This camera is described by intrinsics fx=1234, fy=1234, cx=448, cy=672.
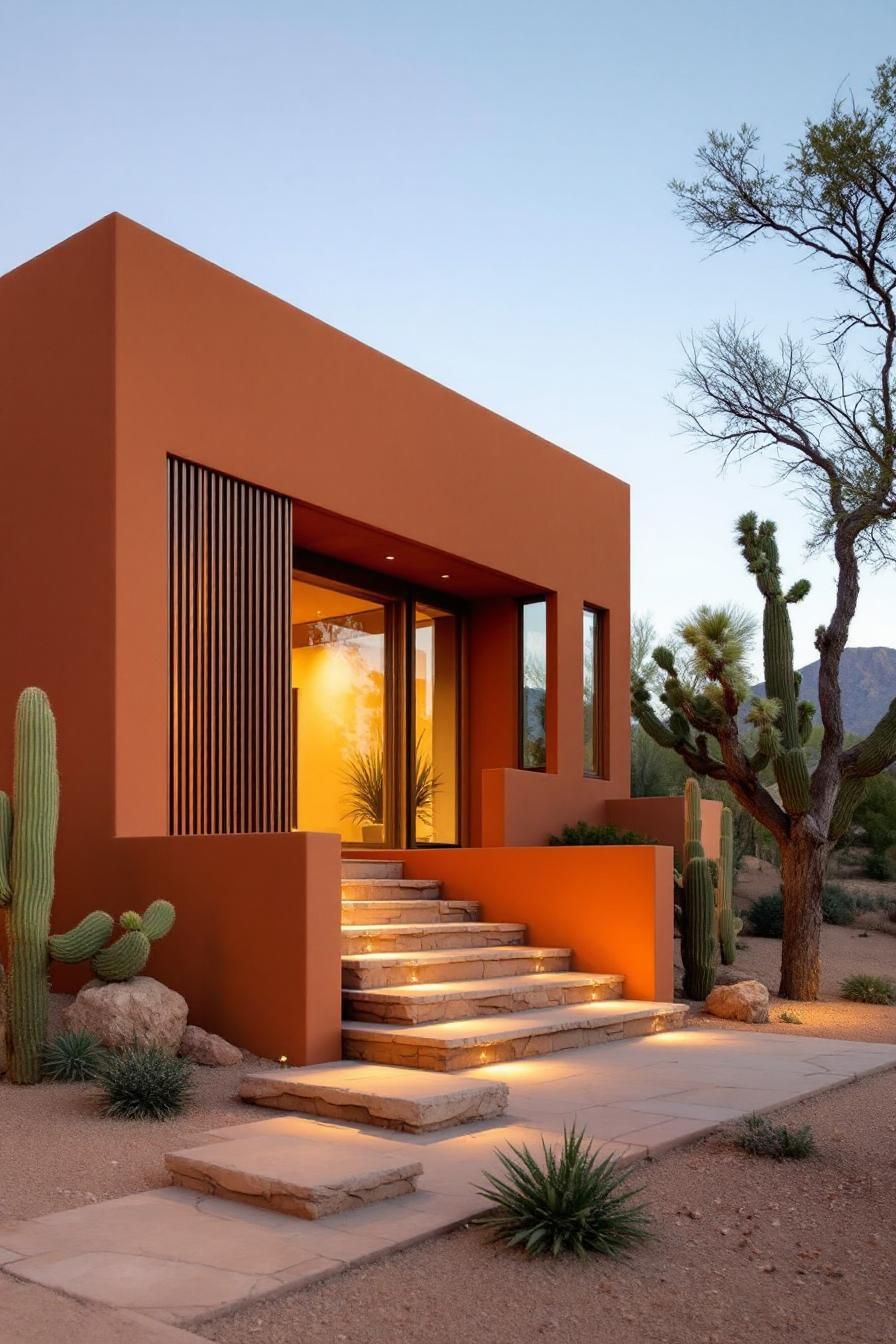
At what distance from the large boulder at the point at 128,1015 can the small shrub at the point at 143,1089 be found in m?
0.67

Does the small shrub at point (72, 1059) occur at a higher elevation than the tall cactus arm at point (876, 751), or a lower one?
lower

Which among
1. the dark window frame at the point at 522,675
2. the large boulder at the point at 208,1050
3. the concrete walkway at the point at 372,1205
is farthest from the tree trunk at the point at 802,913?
the large boulder at the point at 208,1050

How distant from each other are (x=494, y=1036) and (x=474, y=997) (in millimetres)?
693

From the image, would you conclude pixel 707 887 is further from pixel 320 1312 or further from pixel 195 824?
pixel 320 1312

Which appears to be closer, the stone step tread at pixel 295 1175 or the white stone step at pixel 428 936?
the stone step tread at pixel 295 1175

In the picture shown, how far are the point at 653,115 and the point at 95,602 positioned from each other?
7.52 meters

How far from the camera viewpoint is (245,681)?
9.55 meters

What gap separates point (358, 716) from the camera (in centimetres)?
1297

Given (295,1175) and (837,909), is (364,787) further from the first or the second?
(837,909)

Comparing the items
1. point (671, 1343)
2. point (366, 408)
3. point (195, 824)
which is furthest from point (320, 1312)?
point (366, 408)

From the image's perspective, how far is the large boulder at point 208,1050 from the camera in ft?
23.5

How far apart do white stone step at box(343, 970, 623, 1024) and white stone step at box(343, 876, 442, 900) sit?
150 centimetres

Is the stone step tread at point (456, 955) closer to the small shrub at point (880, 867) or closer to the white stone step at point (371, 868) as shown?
the white stone step at point (371, 868)

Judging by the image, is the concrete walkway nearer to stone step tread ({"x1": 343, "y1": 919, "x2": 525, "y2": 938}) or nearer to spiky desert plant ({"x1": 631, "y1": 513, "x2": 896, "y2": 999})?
stone step tread ({"x1": 343, "y1": 919, "x2": 525, "y2": 938})
